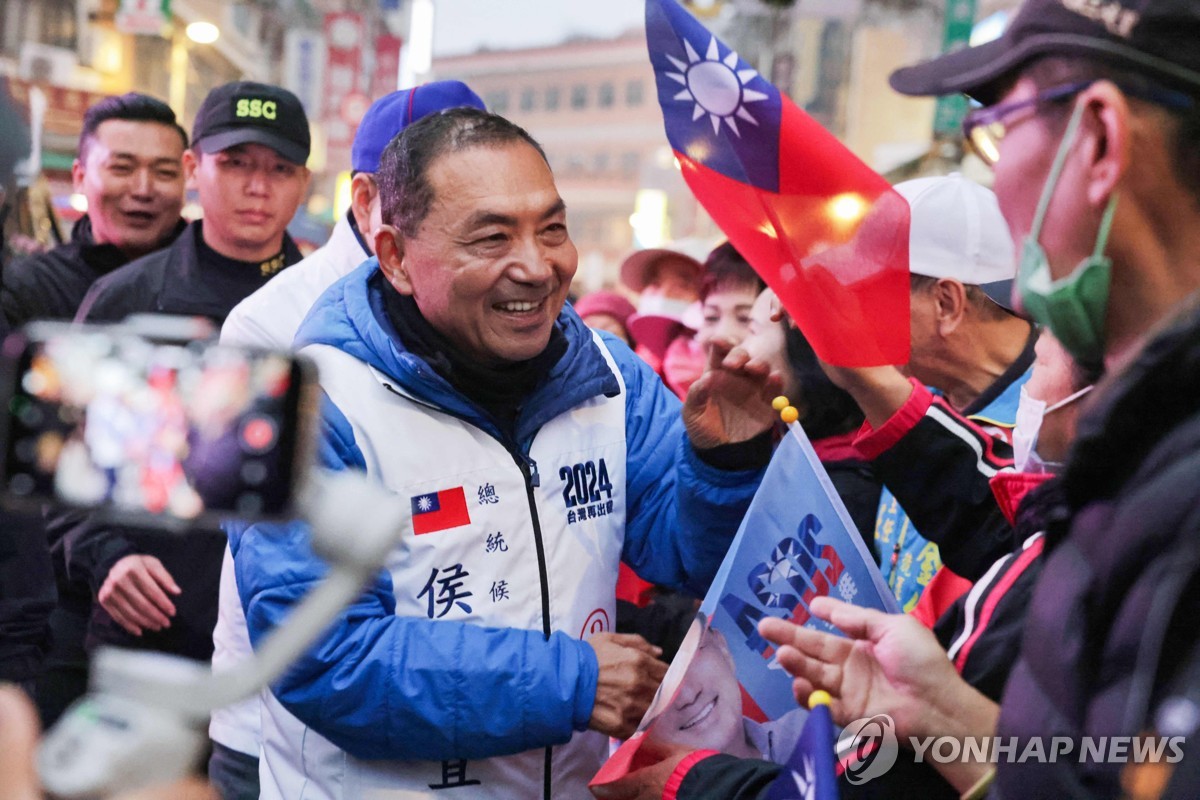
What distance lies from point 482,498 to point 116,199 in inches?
114

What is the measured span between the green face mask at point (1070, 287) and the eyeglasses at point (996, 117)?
0.11ft

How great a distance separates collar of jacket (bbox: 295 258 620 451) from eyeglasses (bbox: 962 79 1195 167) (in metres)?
0.95

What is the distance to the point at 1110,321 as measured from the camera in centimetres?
140

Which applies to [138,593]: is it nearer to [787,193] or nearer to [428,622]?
[428,622]

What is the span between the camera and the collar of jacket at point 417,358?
2.29 m

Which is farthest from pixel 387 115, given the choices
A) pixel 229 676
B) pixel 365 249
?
pixel 229 676

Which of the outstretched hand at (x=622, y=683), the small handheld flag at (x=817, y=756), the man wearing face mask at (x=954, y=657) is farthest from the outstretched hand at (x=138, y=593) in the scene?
the small handheld flag at (x=817, y=756)

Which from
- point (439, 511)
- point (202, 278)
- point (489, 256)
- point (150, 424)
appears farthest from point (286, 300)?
point (150, 424)

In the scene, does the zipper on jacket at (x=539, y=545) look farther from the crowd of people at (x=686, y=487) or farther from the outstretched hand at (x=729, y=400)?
the outstretched hand at (x=729, y=400)

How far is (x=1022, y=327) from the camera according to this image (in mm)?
2963

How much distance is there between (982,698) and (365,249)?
A: 7.53 feet

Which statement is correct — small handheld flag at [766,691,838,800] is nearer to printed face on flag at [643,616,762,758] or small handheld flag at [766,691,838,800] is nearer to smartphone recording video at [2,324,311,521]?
printed face on flag at [643,616,762,758]

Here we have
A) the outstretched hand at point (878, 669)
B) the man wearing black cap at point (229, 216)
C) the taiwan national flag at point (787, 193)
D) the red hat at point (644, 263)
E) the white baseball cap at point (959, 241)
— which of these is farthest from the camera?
the red hat at point (644, 263)

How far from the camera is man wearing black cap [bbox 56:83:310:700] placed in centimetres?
354
